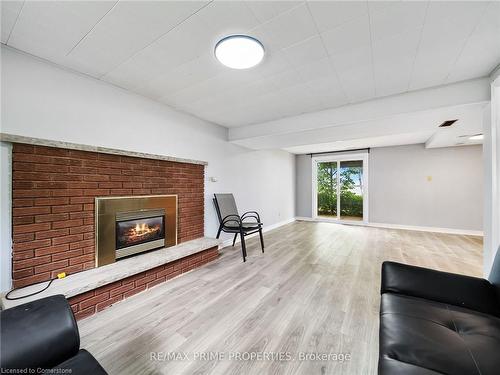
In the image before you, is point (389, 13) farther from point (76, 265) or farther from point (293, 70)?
point (76, 265)

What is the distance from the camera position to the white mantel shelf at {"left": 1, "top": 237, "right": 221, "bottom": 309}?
1.72 meters

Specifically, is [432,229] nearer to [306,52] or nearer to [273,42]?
[306,52]

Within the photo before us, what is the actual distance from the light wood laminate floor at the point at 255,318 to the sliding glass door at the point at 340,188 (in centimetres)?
312

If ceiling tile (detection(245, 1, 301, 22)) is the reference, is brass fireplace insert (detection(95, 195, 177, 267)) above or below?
below

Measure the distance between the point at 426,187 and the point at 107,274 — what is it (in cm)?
708

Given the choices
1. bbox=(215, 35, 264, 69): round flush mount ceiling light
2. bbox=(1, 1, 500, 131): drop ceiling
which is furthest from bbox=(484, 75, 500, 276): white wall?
bbox=(215, 35, 264, 69): round flush mount ceiling light

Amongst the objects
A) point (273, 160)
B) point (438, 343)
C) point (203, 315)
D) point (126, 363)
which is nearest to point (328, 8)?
point (438, 343)

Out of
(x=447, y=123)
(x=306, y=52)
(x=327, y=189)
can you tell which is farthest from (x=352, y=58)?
(x=327, y=189)

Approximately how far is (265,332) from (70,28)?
2863 millimetres

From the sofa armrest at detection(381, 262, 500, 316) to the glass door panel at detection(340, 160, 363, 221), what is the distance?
5353 millimetres

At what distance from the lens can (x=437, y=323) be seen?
44.9 inches

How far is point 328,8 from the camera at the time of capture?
1.36m

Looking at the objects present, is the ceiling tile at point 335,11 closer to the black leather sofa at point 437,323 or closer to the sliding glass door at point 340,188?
the black leather sofa at point 437,323

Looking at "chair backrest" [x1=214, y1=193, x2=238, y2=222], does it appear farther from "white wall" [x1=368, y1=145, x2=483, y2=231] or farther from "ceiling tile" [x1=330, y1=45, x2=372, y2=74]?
"white wall" [x1=368, y1=145, x2=483, y2=231]
